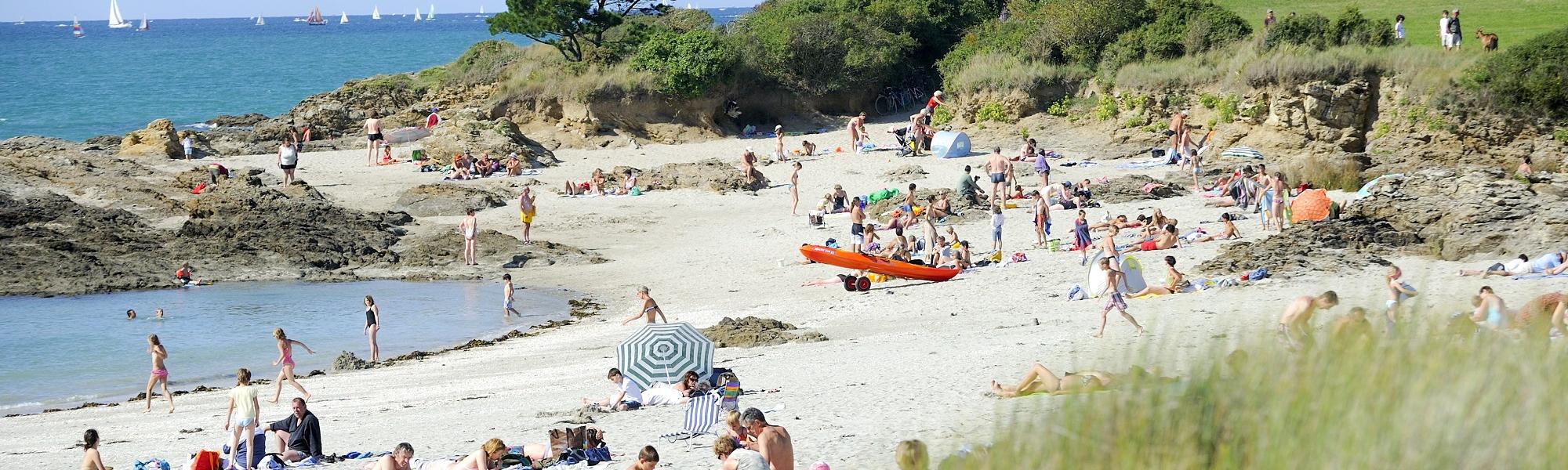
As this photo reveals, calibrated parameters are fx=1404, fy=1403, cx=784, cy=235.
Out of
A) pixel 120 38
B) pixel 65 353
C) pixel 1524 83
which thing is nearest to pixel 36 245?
pixel 65 353

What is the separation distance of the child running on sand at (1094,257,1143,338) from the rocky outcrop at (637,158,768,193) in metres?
13.1

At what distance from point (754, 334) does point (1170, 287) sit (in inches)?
188

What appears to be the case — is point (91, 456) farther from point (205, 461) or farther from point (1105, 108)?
point (1105, 108)

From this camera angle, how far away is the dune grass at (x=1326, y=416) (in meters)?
4.49

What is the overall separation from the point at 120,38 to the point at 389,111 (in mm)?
141923

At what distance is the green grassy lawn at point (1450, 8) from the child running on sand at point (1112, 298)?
16.6 m

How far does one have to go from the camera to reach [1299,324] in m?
6.08

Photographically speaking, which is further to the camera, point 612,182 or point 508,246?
point 612,182

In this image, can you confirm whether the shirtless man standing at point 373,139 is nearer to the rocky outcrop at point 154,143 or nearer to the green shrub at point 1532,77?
the rocky outcrop at point 154,143

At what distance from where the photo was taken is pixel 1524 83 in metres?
25.0

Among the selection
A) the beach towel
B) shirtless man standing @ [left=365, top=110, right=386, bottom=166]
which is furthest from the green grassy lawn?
shirtless man standing @ [left=365, top=110, right=386, bottom=166]

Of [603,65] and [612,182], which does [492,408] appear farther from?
[603,65]

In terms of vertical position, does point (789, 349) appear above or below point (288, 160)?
below

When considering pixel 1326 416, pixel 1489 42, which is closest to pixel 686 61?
pixel 1489 42
